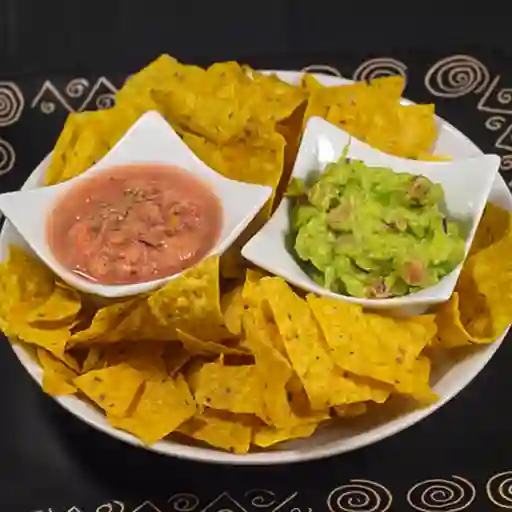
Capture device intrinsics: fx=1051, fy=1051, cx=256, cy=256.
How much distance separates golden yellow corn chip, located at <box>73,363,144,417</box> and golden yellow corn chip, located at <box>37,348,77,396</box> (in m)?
0.02

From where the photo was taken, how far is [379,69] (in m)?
2.16

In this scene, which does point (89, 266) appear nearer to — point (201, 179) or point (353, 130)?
point (201, 179)

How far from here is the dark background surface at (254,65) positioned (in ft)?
5.01

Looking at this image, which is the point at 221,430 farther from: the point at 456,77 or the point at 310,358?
the point at 456,77

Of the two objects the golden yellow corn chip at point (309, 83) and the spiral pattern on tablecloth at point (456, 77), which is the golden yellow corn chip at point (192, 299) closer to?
the golden yellow corn chip at point (309, 83)

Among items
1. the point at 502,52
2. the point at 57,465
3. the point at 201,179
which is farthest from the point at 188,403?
the point at 502,52

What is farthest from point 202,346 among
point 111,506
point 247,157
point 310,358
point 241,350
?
point 247,157

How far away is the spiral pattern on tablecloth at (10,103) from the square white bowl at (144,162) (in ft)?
1.42

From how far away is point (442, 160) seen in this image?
1.74 metres

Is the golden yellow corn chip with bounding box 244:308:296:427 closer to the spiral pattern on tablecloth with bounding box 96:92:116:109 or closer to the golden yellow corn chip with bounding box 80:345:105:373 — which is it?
the golden yellow corn chip with bounding box 80:345:105:373

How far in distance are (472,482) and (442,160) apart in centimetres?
53

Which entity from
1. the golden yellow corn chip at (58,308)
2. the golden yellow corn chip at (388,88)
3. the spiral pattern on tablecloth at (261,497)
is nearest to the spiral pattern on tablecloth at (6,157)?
the golden yellow corn chip at (58,308)

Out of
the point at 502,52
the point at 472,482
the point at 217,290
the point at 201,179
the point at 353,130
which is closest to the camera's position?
the point at 217,290

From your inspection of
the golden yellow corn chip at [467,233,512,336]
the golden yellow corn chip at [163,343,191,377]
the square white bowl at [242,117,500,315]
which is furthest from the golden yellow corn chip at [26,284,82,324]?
the golden yellow corn chip at [467,233,512,336]
